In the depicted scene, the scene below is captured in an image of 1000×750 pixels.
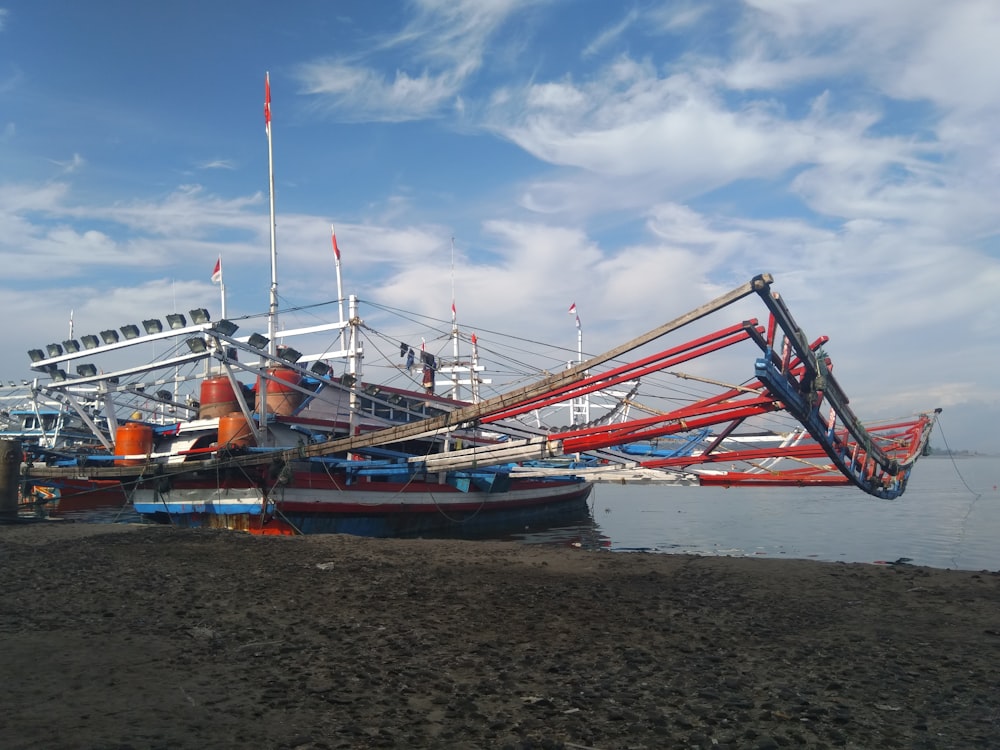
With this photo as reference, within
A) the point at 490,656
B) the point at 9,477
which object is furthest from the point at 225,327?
the point at 490,656

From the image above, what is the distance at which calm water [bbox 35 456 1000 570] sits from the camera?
76.6ft

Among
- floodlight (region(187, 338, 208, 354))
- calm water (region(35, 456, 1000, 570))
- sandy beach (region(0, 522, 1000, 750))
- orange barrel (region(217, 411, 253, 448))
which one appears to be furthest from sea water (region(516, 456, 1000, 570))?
floodlight (region(187, 338, 208, 354))

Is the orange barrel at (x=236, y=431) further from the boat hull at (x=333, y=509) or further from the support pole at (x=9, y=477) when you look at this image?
the support pole at (x=9, y=477)

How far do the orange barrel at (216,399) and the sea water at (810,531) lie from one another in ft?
41.0

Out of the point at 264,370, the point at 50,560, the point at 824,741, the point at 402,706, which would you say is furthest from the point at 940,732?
the point at 264,370

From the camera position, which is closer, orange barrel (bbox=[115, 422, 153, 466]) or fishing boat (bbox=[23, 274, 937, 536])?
fishing boat (bbox=[23, 274, 937, 536])

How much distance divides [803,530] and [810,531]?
41cm

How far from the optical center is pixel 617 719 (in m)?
5.79

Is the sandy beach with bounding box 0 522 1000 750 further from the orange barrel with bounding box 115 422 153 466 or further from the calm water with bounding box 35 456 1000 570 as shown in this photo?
the orange barrel with bounding box 115 422 153 466

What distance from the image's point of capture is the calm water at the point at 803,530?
76.6 ft

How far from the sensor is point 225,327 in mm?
23375

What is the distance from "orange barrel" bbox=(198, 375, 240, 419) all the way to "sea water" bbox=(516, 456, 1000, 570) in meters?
12.5

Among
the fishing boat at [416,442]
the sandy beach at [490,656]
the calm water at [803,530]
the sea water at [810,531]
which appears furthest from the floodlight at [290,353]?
the sandy beach at [490,656]

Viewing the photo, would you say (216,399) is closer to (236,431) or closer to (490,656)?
(236,431)
